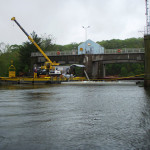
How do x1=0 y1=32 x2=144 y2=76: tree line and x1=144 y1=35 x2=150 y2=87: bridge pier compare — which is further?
x1=0 y1=32 x2=144 y2=76: tree line

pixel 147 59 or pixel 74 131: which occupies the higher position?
pixel 147 59

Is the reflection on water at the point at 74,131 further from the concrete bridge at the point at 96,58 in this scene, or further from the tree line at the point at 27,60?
the tree line at the point at 27,60

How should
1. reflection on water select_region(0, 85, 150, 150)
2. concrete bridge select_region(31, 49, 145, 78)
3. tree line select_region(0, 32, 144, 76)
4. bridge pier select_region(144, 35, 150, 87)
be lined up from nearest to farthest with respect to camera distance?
1. reflection on water select_region(0, 85, 150, 150)
2. bridge pier select_region(144, 35, 150, 87)
3. concrete bridge select_region(31, 49, 145, 78)
4. tree line select_region(0, 32, 144, 76)

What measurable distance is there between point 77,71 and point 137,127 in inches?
4778

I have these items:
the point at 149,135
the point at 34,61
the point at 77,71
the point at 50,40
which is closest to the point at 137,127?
the point at 149,135

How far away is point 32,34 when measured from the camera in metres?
89.7

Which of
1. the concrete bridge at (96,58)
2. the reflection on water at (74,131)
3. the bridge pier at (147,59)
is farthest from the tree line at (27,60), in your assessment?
the reflection on water at (74,131)

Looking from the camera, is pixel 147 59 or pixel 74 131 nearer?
pixel 74 131

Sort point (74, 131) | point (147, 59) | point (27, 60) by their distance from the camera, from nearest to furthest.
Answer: point (74, 131) → point (147, 59) → point (27, 60)

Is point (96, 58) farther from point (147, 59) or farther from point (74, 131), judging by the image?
point (74, 131)

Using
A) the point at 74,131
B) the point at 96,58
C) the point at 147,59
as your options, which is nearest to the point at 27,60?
the point at 96,58

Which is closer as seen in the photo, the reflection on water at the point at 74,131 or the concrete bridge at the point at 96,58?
the reflection on water at the point at 74,131

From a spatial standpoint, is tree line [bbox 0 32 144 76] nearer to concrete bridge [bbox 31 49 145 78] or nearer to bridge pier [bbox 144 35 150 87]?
concrete bridge [bbox 31 49 145 78]

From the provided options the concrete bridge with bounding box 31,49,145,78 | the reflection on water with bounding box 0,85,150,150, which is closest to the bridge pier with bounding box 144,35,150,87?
the reflection on water with bounding box 0,85,150,150
